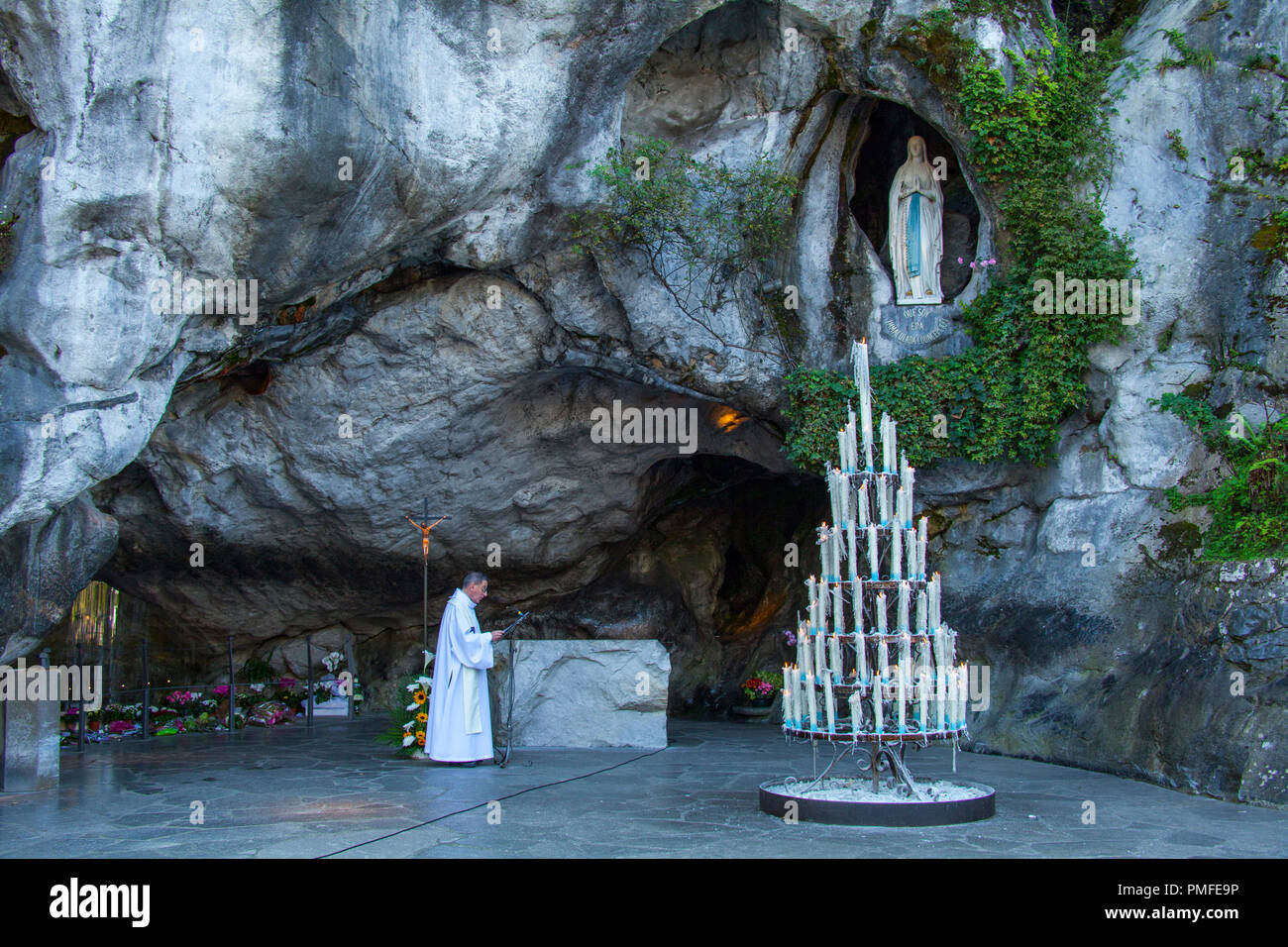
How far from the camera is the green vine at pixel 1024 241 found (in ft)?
36.0

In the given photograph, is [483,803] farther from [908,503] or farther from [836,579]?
[908,503]

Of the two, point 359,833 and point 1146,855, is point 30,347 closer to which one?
point 359,833

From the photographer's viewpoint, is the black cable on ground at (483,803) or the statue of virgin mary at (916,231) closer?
the black cable on ground at (483,803)

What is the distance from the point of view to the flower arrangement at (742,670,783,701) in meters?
14.2

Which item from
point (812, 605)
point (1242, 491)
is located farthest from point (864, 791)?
point (1242, 491)

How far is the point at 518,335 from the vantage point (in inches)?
471

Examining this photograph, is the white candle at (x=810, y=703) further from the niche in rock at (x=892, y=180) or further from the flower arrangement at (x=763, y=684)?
the flower arrangement at (x=763, y=684)

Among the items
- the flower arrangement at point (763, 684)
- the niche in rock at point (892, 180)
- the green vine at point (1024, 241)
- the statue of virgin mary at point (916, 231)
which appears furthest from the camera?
the flower arrangement at point (763, 684)

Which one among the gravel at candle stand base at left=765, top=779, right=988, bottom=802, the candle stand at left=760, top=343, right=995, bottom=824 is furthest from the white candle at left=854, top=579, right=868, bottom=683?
the gravel at candle stand base at left=765, top=779, right=988, bottom=802

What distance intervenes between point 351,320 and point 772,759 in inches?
241

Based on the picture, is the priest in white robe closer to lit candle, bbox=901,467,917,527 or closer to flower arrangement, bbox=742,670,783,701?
lit candle, bbox=901,467,917,527

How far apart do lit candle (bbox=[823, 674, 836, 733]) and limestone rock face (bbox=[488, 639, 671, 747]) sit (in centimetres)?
415

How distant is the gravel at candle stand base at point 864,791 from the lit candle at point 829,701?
0.44 meters

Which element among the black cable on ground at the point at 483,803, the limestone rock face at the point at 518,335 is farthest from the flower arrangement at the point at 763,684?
the black cable on ground at the point at 483,803
